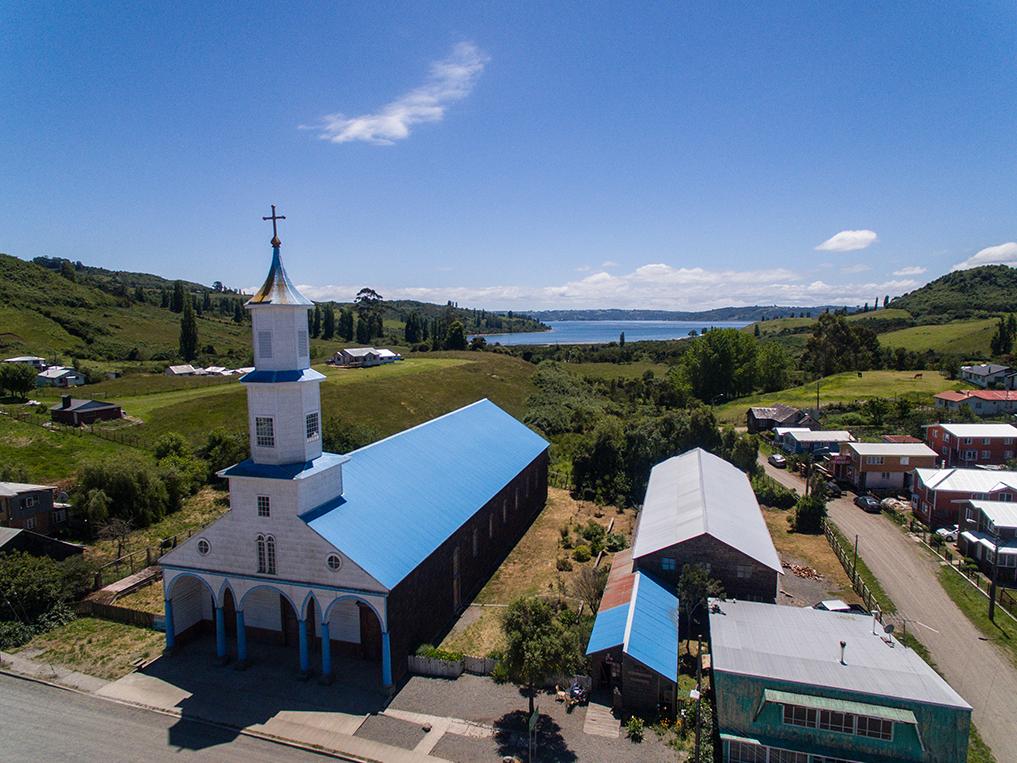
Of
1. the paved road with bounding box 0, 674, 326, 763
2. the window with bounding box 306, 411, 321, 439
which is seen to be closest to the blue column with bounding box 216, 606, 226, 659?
the paved road with bounding box 0, 674, 326, 763

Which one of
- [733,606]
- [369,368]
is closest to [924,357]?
[369,368]

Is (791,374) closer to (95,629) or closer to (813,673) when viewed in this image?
(813,673)

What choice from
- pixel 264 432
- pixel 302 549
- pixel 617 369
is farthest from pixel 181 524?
pixel 617 369

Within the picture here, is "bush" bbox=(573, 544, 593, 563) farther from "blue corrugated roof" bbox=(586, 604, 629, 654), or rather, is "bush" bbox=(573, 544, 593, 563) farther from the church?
"blue corrugated roof" bbox=(586, 604, 629, 654)

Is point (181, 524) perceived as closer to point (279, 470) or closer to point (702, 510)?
point (279, 470)

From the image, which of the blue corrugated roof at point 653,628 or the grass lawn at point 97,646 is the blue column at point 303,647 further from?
the blue corrugated roof at point 653,628
